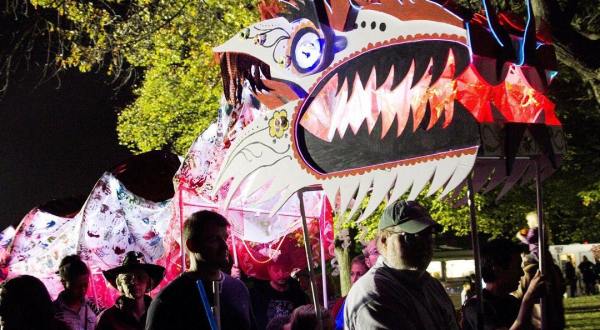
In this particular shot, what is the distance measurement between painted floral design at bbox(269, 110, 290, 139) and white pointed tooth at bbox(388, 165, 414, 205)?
1024 millimetres

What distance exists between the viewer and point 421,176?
172 inches

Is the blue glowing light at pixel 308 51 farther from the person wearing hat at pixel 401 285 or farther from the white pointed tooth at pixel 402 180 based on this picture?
the person wearing hat at pixel 401 285

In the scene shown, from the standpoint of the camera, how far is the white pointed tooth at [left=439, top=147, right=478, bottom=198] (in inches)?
161

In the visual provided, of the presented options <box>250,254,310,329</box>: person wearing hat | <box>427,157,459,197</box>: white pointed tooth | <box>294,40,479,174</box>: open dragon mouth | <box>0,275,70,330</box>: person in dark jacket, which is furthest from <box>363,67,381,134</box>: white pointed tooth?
Result: <box>250,254,310,329</box>: person wearing hat

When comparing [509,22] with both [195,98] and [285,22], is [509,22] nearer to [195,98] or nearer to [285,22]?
[285,22]

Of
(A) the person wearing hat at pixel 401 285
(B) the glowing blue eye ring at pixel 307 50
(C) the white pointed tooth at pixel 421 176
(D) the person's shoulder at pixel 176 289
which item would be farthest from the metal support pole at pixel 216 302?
(B) the glowing blue eye ring at pixel 307 50

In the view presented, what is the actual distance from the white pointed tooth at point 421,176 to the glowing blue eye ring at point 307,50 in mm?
1085

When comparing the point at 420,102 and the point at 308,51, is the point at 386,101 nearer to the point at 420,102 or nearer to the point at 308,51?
the point at 420,102

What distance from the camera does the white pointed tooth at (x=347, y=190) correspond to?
4.78 meters

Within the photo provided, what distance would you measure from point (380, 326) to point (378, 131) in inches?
53.6

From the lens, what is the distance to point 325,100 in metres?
5.01

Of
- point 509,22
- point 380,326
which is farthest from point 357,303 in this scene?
point 509,22

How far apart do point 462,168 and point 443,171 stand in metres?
0.13

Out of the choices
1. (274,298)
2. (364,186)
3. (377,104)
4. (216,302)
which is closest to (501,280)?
(364,186)
